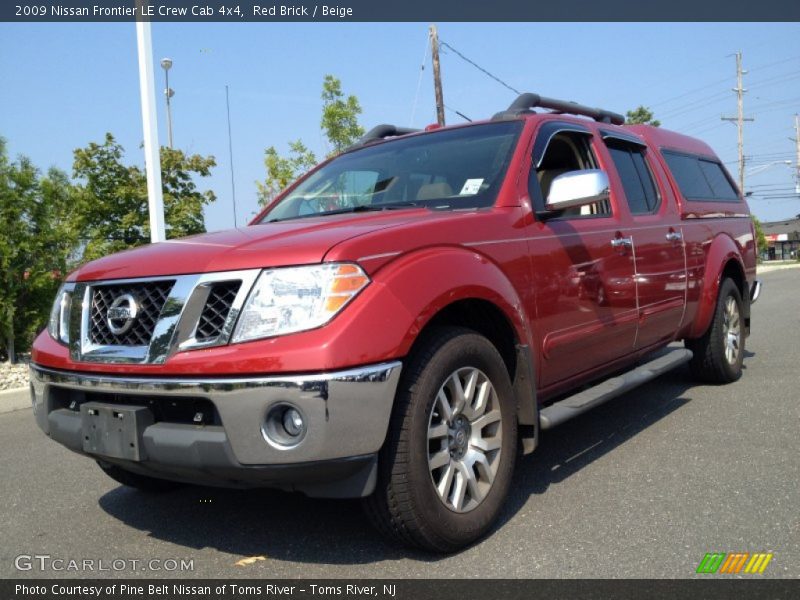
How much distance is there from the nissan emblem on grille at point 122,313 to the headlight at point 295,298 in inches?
20.6

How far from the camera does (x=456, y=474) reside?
9.19 ft

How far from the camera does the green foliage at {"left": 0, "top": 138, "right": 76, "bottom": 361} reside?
812cm

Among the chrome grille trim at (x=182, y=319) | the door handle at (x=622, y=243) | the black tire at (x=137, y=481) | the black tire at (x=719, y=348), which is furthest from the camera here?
the black tire at (x=719, y=348)

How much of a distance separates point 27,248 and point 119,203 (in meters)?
2.57

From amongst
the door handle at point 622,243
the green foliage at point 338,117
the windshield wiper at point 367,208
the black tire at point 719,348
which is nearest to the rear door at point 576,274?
the door handle at point 622,243

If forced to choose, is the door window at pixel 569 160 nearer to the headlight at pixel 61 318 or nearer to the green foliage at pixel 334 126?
the headlight at pixel 61 318

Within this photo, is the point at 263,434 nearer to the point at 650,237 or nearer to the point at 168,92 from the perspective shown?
the point at 650,237

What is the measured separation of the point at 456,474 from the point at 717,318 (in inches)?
140

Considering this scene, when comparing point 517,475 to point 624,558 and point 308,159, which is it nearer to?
point 624,558

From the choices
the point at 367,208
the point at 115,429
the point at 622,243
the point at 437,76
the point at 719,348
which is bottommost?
the point at 719,348

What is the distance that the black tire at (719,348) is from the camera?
5.49 meters

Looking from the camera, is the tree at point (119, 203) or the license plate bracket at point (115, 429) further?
the tree at point (119, 203)

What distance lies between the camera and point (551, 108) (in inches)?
182
